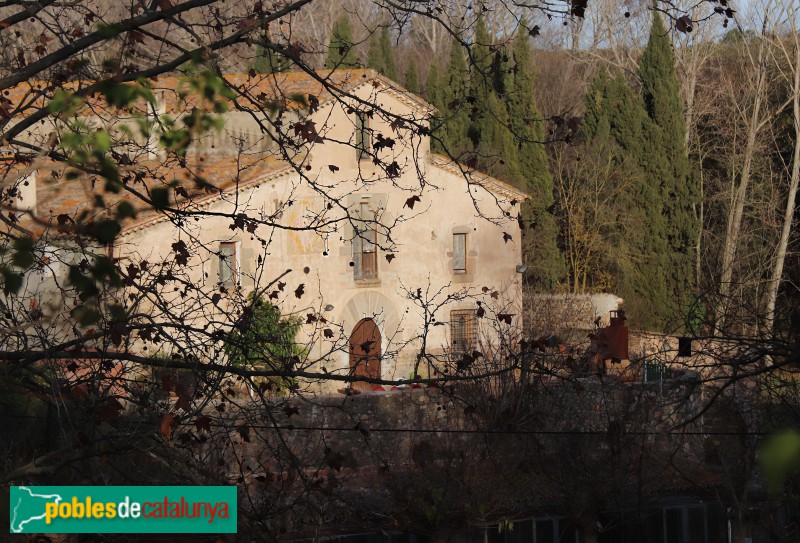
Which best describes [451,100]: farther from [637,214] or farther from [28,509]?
[28,509]

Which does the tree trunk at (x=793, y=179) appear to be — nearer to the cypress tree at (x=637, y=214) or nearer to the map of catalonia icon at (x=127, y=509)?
the cypress tree at (x=637, y=214)

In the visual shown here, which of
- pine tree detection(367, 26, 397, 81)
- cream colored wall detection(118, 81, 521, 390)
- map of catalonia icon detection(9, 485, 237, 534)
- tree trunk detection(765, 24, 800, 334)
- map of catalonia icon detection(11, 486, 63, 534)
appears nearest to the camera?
map of catalonia icon detection(11, 486, 63, 534)

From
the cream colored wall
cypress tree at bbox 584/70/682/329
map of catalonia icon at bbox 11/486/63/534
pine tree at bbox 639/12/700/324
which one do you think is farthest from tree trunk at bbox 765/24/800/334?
map of catalonia icon at bbox 11/486/63/534

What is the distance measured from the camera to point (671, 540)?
37.7 ft

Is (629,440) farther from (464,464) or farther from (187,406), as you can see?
(187,406)

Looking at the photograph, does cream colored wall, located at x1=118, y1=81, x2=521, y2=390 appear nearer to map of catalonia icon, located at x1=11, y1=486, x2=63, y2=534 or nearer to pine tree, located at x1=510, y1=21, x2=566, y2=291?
pine tree, located at x1=510, y1=21, x2=566, y2=291

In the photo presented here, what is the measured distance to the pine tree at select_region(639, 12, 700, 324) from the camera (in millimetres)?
28953

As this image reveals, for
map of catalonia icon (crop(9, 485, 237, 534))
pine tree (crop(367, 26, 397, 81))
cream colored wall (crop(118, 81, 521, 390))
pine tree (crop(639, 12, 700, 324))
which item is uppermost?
pine tree (crop(367, 26, 397, 81))

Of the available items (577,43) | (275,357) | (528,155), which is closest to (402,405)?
(275,357)

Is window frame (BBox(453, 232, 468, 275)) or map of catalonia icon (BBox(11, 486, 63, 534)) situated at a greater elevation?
window frame (BBox(453, 232, 468, 275))

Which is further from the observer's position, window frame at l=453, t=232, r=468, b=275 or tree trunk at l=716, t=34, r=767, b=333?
tree trunk at l=716, t=34, r=767, b=333

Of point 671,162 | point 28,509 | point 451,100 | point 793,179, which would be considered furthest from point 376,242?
point 28,509

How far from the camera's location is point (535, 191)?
1110 inches

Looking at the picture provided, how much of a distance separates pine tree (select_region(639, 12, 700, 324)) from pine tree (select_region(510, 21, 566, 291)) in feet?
11.0
